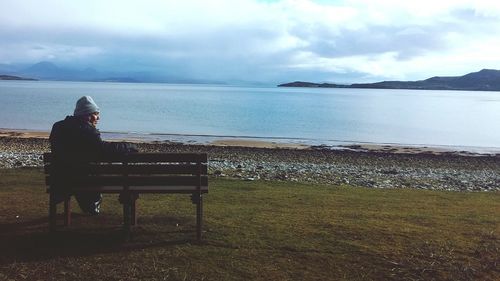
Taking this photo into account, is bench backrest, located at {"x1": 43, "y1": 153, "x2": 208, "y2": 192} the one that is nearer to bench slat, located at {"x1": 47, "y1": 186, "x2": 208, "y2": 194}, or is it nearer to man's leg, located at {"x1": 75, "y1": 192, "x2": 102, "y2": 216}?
bench slat, located at {"x1": 47, "y1": 186, "x2": 208, "y2": 194}

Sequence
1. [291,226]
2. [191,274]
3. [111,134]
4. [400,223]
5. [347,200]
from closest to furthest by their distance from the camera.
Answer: [191,274] < [291,226] < [400,223] < [347,200] < [111,134]

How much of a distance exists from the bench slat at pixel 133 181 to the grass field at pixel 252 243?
0.82m

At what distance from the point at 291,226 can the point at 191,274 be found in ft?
9.38

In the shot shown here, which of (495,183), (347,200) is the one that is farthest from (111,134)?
(347,200)

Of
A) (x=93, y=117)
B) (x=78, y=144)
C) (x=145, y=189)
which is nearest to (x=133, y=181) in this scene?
(x=145, y=189)

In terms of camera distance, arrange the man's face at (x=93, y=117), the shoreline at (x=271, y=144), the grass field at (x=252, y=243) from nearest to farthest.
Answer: the grass field at (x=252, y=243), the man's face at (x=93, y=117), the shoreline at (x=271, y=144)

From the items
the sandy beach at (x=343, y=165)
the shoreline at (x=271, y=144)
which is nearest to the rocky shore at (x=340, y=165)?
the sandy beach at (x=343, y=165)

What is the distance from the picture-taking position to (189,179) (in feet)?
24.7

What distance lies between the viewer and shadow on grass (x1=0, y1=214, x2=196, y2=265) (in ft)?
22.4

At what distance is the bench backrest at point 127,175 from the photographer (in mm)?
7418

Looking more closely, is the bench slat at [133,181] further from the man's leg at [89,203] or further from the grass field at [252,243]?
the man's leg at [89,203]

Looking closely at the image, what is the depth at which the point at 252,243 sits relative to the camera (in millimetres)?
7484

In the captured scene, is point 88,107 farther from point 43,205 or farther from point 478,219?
point 478,219

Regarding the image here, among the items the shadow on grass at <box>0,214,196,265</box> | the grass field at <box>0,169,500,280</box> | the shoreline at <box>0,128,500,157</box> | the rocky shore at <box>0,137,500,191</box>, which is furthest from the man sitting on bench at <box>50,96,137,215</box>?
the shoreline at <box>0,128,500,157</box>
